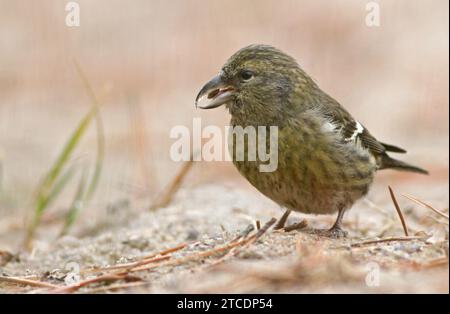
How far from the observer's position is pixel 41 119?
10133 millimetres

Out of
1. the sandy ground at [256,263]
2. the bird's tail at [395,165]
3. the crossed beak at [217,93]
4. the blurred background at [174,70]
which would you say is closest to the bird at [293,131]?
the crossed beak at [217,93]

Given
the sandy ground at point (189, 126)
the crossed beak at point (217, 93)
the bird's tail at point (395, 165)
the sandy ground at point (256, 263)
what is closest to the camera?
the sandy ground at point (256, 263)

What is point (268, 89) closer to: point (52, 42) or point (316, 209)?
point (316, 209)

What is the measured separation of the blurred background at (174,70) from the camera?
854 centimetres

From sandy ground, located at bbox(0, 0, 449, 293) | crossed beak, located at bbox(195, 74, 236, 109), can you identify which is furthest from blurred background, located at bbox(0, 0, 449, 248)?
crossed beak, located at bbox(195, 74, 236, 109)

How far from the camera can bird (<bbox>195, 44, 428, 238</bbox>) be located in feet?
15.4

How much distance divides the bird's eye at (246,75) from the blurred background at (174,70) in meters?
2.50

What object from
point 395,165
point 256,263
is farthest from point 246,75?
point 256,263

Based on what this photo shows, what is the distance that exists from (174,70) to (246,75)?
6.38 meters

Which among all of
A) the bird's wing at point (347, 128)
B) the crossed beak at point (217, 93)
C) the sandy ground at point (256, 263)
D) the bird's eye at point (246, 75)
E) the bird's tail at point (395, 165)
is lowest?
the sandy ground at point (256, 263)

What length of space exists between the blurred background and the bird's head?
2.44 meters

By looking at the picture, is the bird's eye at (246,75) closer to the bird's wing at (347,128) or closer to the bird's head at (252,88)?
the bird's head at (252,88)

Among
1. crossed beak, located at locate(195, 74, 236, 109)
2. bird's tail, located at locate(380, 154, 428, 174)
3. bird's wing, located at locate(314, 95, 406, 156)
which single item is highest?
crossed beak, located at locate(195, 74, 236, 109)

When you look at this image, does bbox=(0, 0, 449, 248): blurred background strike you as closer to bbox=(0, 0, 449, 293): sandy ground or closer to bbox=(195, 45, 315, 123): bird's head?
bbox=(0, 0, 449, 293): sandy ground
